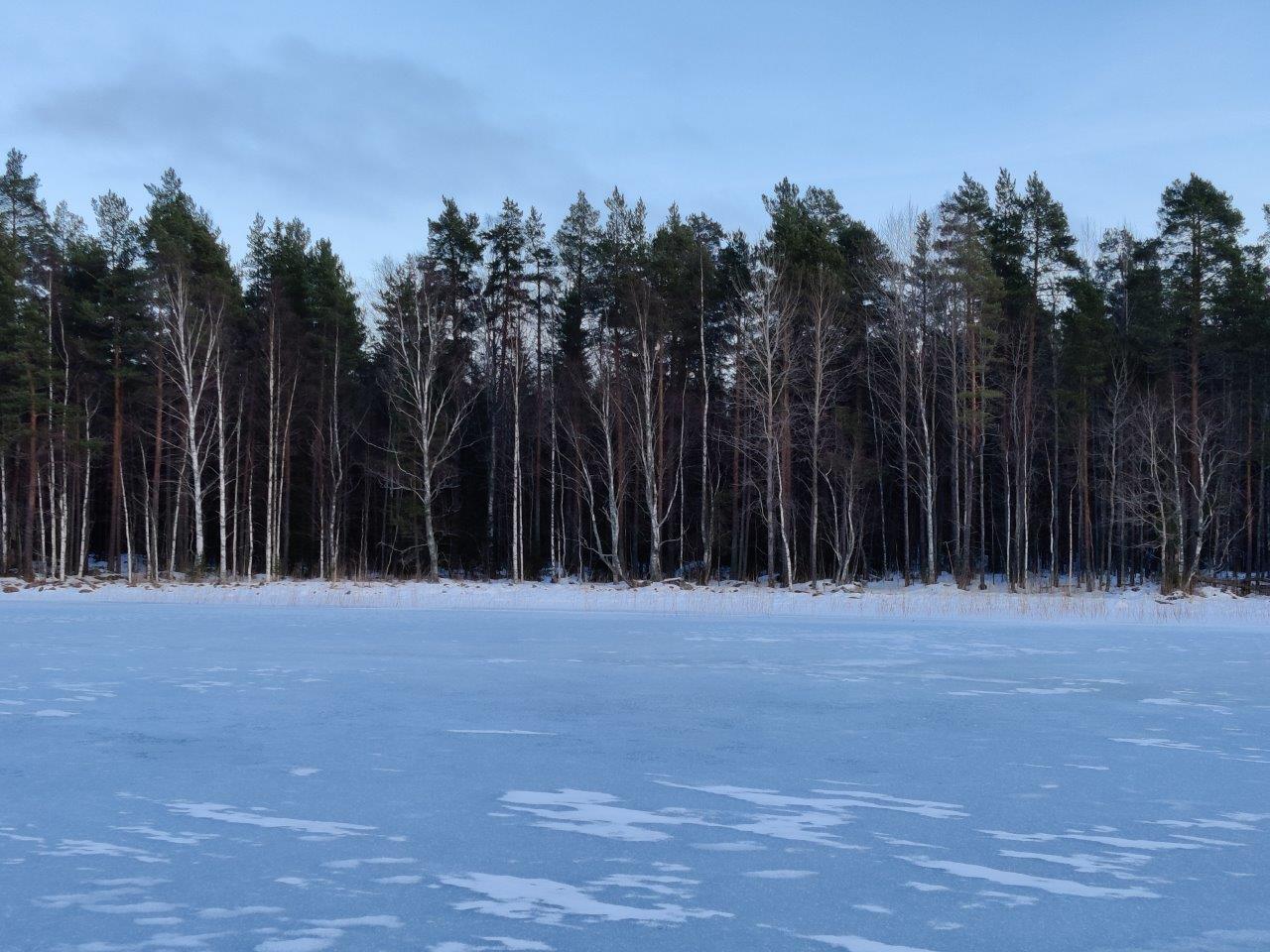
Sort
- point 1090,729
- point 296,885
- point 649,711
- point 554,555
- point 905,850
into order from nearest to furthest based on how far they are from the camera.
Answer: point 296,885 < point 905,850 < point 1090,729 < point 649,711 < point 554,555

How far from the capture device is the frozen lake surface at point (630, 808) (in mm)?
3293

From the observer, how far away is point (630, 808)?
4812 millimetres

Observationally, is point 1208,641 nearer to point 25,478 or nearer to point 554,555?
point 554,555

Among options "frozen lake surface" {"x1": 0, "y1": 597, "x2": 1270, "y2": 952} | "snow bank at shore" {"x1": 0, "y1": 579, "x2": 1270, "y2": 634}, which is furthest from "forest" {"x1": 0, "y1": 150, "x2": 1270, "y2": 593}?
"frozen lake surface" {"x1": 0, "y1": 597, "x2": 1270, "y2": 952}

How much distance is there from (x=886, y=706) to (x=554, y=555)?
99.1ft

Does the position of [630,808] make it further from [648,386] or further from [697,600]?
[648,386]

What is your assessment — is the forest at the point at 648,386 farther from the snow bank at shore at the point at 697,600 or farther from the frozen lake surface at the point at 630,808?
the frozen lake surface at the point at 630,808

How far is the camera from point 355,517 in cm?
4453

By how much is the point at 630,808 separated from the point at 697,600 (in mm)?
19476

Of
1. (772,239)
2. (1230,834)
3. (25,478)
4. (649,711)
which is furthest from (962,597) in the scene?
(25,478)

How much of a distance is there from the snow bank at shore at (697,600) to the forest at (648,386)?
109 inches

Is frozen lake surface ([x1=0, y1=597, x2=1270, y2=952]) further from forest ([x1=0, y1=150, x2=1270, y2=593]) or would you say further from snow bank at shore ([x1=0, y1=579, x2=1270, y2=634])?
forest ([x1=0, y1=150, x2=1270, y2=593])

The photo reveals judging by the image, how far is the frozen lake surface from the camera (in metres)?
3.29

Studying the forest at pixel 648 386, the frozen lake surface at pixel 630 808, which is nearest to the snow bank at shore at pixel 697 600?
the forest at pixel 648 386
